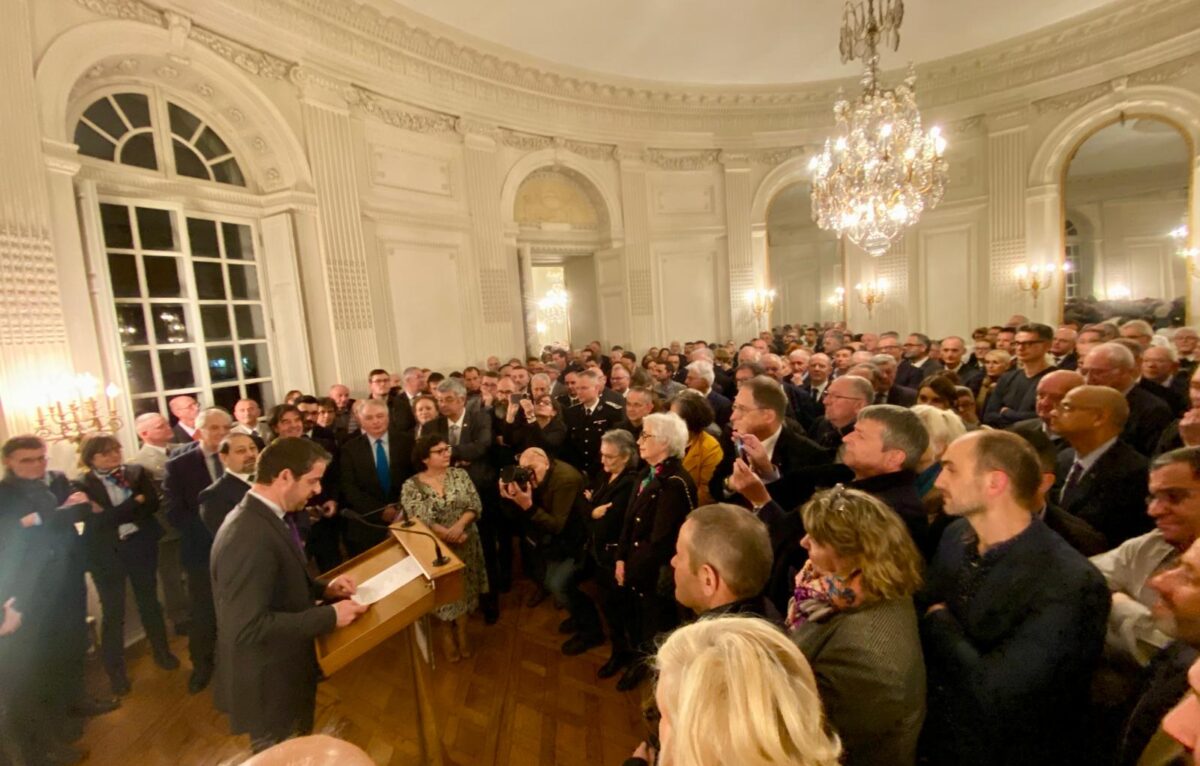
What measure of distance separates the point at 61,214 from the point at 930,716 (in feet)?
23.1

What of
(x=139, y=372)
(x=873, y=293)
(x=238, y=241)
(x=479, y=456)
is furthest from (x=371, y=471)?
(x=873, y=293)

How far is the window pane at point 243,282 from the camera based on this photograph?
21.2 feet

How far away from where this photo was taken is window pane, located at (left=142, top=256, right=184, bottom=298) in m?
5.62

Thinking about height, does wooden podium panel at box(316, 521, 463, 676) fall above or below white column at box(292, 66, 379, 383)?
Answer: below

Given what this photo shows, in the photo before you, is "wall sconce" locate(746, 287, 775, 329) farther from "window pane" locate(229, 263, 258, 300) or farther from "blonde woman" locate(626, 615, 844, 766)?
"blonde woman" locate(626, 615, 844, 766)

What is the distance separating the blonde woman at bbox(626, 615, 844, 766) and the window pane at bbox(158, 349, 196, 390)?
6.87 m

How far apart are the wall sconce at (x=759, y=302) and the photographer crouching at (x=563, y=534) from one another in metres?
9.23

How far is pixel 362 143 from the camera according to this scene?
7520mm

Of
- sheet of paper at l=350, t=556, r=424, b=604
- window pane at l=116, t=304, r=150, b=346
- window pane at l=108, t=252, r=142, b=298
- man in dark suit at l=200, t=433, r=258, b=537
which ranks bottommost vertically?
sheet of paper at l=350, t=556, r=424, b=604

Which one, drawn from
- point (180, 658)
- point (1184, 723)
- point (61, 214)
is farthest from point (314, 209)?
point (1184, 723)

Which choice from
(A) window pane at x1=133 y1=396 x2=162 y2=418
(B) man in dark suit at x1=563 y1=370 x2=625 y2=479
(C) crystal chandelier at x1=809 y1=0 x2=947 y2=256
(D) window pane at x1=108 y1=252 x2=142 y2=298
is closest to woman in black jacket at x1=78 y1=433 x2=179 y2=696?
(A) window pane at x1=133 y1=396 x2=162 y2=418

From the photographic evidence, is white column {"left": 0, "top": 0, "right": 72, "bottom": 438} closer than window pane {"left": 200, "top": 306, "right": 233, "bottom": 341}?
Yes

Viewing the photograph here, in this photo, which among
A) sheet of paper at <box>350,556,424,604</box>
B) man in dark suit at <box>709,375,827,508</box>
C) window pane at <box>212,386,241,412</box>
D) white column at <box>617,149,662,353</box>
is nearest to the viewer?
sheet of paper at <box>350,556,424,604</box>

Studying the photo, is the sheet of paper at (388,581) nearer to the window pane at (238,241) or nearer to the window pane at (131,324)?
the window pane at (131,324)
